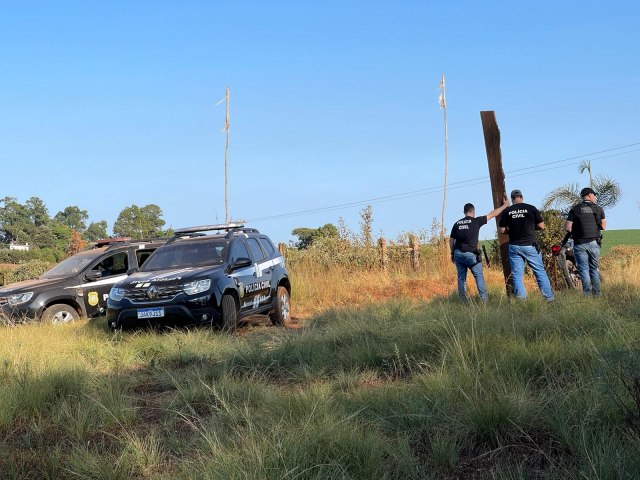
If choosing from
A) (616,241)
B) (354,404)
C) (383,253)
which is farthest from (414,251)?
(616,241)

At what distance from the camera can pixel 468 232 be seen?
1045cm

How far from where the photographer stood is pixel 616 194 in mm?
23562

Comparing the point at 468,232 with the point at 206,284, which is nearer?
the point at 206,284

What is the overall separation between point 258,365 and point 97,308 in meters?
6.66

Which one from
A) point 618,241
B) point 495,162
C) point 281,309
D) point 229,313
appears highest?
point 495,162

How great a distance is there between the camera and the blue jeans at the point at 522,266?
364 inches

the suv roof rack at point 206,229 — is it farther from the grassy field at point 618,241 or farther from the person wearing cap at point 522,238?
the grassy field at point 618,241

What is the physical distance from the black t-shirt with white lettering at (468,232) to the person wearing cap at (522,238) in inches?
29.6

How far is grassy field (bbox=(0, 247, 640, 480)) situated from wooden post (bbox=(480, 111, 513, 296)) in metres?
2.64

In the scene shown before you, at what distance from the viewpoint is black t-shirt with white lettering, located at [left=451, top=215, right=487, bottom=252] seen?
10.4 metres

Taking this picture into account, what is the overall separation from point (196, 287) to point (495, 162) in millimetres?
Result: 5153

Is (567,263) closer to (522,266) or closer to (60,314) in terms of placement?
(522,266)

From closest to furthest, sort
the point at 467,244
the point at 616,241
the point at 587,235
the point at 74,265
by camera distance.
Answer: the point at 587,235
the point at 467,244
the point at 74,265
the point at 616,241

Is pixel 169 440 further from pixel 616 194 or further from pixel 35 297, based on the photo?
pixel 616 194
